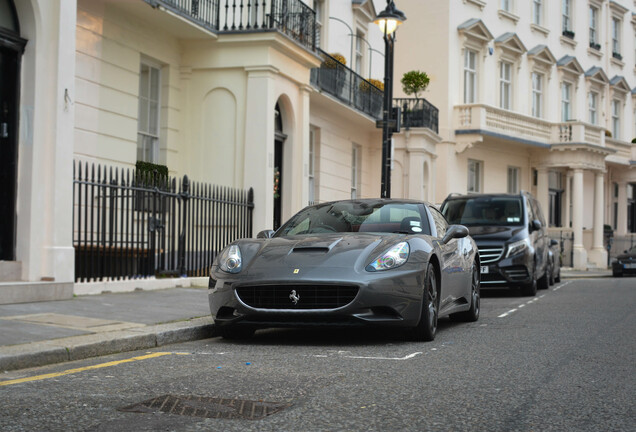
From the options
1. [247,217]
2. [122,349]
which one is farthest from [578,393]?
[247,217]

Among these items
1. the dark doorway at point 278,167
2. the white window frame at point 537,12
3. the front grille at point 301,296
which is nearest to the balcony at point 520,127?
the white window frame at point 537,12

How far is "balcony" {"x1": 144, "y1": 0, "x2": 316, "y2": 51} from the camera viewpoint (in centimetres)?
1689

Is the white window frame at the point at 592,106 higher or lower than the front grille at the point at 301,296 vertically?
higher

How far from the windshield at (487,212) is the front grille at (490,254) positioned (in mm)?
851

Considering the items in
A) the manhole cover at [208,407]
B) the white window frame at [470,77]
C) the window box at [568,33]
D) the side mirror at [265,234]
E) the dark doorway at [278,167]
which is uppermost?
the window box at [568,33]

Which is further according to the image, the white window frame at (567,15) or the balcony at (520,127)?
the white window frame at (567,15)

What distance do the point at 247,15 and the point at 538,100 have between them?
2407 cm

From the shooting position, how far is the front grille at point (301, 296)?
768 centimetres

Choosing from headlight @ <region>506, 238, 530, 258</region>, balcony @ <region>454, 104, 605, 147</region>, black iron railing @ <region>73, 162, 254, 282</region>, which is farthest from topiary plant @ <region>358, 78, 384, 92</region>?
headlight @ <region>506, 238, 530, 258</region>

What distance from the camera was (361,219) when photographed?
9.16 m

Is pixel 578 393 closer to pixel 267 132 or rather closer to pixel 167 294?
pixel 167 294

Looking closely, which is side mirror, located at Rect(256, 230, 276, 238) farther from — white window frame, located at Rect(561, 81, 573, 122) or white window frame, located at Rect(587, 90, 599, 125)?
white window frame, located at Rect(587, 90, 599, 125)

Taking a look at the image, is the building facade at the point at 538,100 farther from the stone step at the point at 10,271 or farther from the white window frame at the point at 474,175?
the stone step at the point at 10,271

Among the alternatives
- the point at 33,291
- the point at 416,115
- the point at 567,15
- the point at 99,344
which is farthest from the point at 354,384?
the point at 567,15
